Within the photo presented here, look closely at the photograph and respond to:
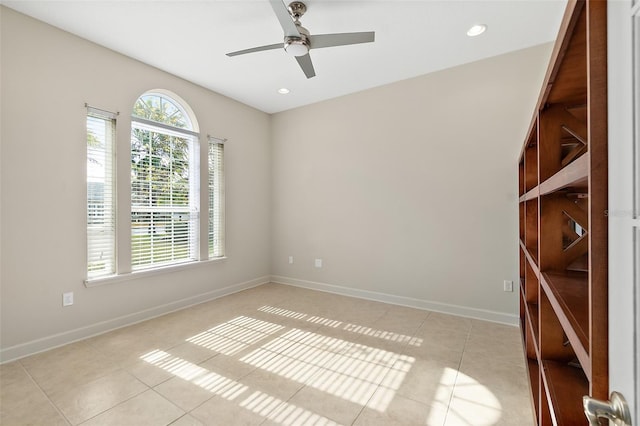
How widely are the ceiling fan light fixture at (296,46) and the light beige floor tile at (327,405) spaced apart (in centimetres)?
255

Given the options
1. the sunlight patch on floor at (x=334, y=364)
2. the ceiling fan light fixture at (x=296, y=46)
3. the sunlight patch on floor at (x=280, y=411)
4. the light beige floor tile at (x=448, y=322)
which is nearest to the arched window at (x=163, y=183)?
the sunlight patch on floor at (x=334, y=364)

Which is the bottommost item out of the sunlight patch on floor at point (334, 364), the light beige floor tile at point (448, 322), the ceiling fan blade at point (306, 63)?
the sunlight patch on floor at point (334, 364)

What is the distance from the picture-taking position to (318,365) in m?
2.26

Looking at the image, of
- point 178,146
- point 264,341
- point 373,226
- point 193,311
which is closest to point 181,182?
point 178,146

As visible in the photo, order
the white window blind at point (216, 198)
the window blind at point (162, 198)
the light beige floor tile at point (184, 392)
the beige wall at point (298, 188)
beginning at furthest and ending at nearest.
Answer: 1. the white window blind at point (216, 198)
2. the window blind at point (162, 198)
3. the beige wall at point (298, 188)
4. the light beige floor tile at point (184, 392)

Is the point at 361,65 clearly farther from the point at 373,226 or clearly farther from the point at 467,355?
the point at 467,355

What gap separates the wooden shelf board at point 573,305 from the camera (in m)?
0.66

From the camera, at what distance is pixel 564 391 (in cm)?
101

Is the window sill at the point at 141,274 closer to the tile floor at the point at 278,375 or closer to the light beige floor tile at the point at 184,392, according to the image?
the tile floor at the point at 278,375

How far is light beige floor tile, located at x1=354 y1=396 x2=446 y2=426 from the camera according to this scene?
1.63 meters

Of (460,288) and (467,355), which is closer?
(467,355)

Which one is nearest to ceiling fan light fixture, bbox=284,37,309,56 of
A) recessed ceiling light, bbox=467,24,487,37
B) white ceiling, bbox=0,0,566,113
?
white ceiling, bbox=0,0,566,113

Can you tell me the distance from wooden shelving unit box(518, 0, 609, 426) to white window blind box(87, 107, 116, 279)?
11.7 ft

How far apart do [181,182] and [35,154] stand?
4.50 ft
